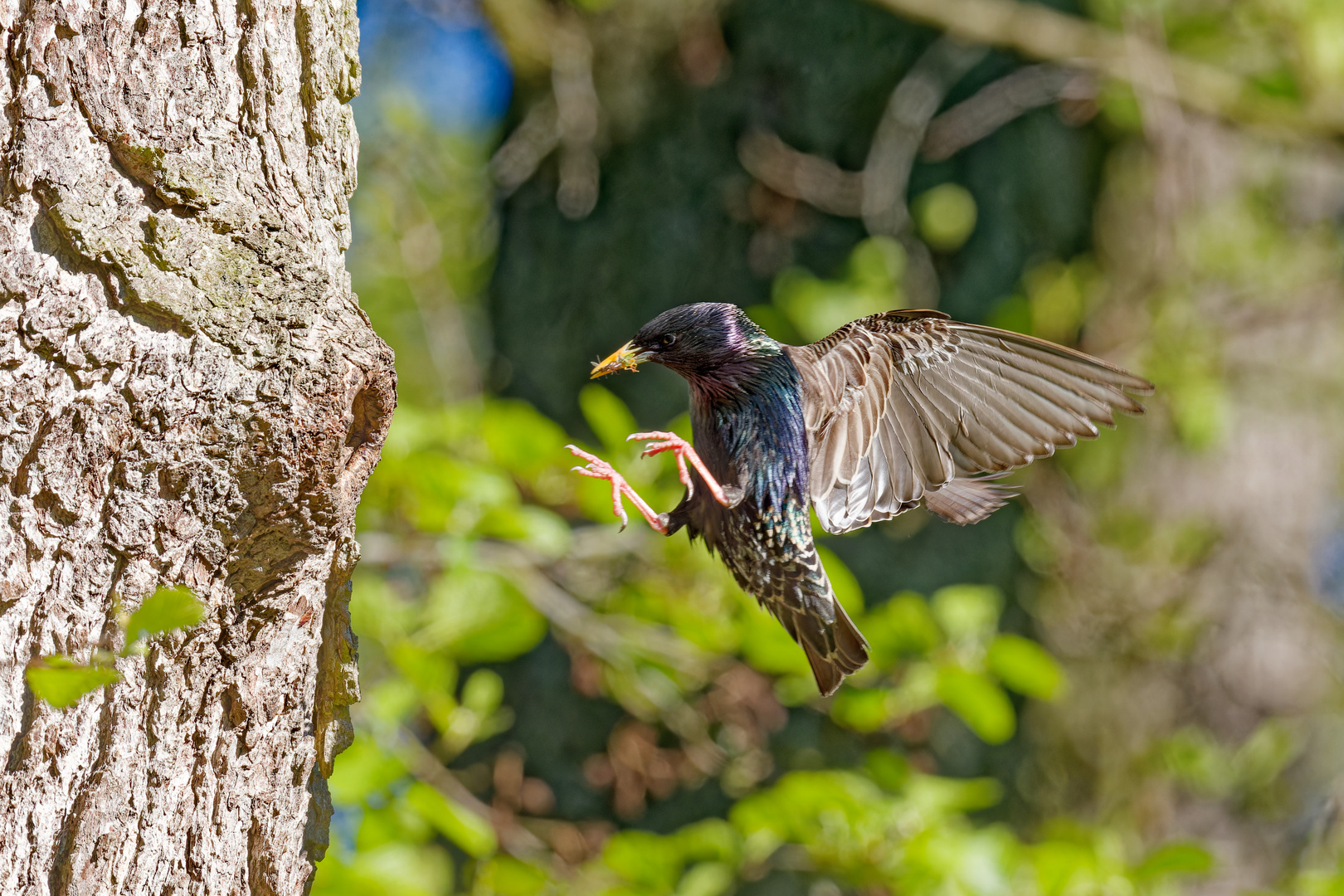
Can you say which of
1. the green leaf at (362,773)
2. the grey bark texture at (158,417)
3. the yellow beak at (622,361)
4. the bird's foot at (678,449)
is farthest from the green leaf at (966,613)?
the grey bark texture at (158,417)

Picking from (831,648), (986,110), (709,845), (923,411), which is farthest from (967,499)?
(986,110)

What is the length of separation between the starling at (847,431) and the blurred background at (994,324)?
1.22 m

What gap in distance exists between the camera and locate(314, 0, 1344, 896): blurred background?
10.6 ft

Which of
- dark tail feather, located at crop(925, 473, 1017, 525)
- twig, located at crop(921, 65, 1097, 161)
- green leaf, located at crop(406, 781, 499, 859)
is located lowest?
green leaf, located at crop(406, 781, 499, 859)

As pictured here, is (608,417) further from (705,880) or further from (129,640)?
(129,640)

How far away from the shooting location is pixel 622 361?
4.01 feet

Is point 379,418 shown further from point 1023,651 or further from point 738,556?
point 1023,651

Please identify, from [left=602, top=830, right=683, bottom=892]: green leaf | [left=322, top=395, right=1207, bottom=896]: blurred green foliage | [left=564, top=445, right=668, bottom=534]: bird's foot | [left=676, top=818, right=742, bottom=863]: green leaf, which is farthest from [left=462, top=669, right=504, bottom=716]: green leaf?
[left=564, top=445, right=668, bottom=534]: bird's foot

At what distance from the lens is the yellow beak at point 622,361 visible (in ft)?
3.94

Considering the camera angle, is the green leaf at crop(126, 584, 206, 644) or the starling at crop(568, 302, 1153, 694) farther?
the starling at crop(568, 302, 1153, 694)

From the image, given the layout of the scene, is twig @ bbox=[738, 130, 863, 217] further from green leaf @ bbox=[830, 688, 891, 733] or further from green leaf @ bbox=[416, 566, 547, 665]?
green leaf @ bbox=[416, 566, 547, 665]

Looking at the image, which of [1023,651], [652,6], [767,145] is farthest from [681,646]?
[652,6]

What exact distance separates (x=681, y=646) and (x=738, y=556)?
1.21 meters

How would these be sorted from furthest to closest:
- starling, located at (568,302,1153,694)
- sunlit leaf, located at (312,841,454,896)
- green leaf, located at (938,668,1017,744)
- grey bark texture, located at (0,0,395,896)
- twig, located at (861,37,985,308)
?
twig, located at (861,37,985,308) → green leaf, located at (938,668,1017,744) → sunlit leaf, located at (312,841,454,896) → starling, located at (568,302,1153,694) → grey bark texture, located at (0,0,395,896)
